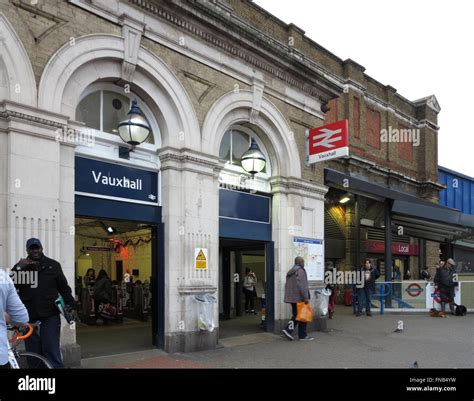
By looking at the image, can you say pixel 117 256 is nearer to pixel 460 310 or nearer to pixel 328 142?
pixel 328 142

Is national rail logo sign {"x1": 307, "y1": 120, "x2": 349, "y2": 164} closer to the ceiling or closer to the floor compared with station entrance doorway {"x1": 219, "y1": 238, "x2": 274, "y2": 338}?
closer to the ceiling

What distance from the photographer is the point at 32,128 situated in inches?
254

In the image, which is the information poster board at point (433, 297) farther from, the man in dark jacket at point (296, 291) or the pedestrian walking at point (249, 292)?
the man in dark jacket at point (296, 291)

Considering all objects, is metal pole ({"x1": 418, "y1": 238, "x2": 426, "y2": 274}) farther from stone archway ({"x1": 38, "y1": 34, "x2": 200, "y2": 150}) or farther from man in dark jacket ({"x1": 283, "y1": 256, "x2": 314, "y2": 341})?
stone archway ({"x1": 38, "y1": 34, "x2": 200, "y2": 150})

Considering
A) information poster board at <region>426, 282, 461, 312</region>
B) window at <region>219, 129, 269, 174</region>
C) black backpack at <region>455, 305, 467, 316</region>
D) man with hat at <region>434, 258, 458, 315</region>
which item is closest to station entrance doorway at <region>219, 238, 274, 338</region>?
window at <region>219, 129, 269, 174</region>

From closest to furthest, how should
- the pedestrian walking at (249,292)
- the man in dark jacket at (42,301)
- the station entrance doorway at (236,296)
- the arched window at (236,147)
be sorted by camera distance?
1. the man in dark jacket at (42,301)
2. the arched window at (236,147)
3. the station entrance doorway at (236,296)
4. the pedestrian walking at (249,292)

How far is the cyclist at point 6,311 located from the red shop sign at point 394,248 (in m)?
17.9

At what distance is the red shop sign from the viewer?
20.7 meters

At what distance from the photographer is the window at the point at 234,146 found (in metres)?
10.3


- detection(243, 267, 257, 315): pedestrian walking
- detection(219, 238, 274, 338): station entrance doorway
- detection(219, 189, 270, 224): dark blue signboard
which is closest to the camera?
detection(219, 189, 270, 224): dark blue signboard

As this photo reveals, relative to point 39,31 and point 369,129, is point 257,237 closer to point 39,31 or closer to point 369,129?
point 39,31

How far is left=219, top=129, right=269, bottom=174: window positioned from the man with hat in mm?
6867

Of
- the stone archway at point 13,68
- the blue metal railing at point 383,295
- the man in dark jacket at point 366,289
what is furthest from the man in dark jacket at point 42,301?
the blue metal railing at point 383,295

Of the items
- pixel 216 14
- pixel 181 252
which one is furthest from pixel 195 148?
pixel 216 14
